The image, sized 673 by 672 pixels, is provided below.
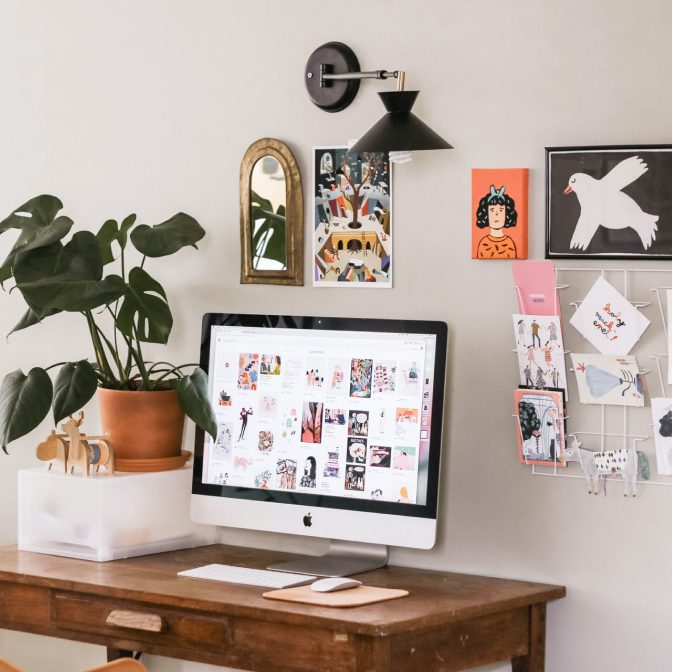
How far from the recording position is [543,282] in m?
2.14

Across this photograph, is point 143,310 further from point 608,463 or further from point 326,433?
point 608,463

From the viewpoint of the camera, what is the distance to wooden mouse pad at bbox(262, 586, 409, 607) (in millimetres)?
1885

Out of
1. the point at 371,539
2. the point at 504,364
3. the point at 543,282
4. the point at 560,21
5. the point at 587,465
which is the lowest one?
the point at 371,539

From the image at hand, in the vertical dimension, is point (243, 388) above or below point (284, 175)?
below

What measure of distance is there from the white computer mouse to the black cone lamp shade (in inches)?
31.6

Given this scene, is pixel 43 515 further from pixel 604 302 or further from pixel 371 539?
pixel 604 302

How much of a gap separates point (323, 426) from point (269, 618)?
0.46 m

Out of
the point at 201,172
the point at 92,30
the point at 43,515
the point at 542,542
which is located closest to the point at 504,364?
the point at 542,542

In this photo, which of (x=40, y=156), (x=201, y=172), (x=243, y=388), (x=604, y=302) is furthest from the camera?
(x=40, y=156)

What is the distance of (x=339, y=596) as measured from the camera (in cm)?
193

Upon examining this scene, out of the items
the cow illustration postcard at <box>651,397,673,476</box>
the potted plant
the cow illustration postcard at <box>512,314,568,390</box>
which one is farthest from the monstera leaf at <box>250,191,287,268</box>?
the cow illustration postcard at <box>651,397,673,476</box>

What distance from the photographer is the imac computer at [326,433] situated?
83.1 inches

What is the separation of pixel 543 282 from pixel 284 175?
0.61 metres

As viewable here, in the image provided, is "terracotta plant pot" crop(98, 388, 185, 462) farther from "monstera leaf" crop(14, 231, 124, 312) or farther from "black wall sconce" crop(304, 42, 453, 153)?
"black wall sconce" crop(304, 42, 453, 153)
